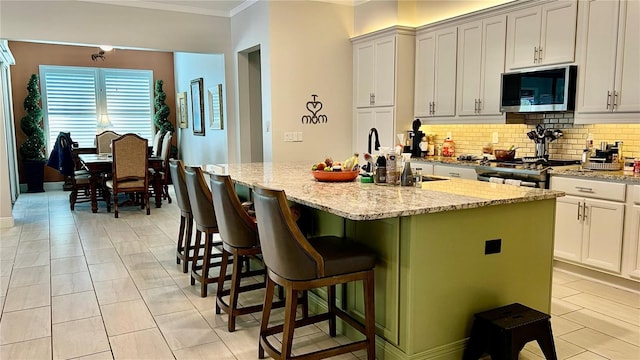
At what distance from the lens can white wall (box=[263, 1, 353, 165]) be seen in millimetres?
5793

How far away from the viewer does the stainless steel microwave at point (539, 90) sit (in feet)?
13.2

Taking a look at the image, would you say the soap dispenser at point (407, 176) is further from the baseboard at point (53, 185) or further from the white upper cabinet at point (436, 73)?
the baseboard at point (53, 185)

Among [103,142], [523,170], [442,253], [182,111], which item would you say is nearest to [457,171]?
[523,170]

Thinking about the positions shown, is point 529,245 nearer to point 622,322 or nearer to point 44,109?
point 622,322

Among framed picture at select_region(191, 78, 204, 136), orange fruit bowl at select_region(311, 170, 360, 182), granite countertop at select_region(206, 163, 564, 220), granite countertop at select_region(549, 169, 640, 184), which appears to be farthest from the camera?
framed picture at select_region(191, 78, 204, 136)

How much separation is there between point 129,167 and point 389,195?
5.03 meters

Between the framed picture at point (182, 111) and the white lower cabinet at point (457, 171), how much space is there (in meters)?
5.82

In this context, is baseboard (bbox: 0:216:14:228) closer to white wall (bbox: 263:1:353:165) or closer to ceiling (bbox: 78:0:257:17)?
ceiling (bbox: 78:0:257:17)

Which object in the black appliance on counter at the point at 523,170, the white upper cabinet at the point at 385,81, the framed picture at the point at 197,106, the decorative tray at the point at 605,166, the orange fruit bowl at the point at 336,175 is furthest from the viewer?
the framed picture at the point at 197,106

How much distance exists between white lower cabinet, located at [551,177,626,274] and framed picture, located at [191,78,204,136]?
19.5ft

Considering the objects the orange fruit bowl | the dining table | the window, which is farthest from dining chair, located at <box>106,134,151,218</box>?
the orange fruit bowl

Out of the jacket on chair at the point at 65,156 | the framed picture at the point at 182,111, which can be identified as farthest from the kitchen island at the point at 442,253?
the framed picture at the point at 182,111

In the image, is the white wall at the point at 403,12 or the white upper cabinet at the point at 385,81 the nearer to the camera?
the white wall at the point at 403,12

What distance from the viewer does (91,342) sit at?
2.80m
